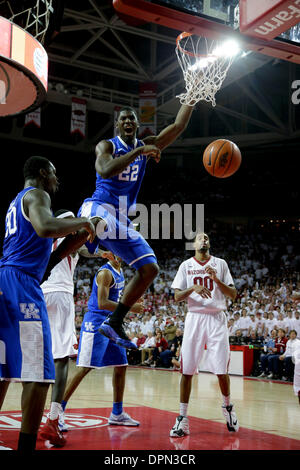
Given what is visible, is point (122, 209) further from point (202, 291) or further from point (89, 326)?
point (89, 326)

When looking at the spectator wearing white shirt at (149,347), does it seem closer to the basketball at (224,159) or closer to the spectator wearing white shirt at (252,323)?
the spectator wearing white shirt at (252,323)

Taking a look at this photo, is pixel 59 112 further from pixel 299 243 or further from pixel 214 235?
pixel 299 243

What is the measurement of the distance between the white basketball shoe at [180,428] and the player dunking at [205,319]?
0.57 feet

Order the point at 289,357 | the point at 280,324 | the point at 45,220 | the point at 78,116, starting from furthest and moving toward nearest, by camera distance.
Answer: the point at 78,116 < the point at 280,324 < the point at 289,357 < the point at 45,220

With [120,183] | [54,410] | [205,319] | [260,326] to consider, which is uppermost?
[120,183]

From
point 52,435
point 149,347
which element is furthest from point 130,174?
point 149,347

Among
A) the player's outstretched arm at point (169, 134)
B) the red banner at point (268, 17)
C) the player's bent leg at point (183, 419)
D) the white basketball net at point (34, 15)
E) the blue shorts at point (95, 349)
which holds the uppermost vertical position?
the white basketball net at point (34, 15)

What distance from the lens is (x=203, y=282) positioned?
5348 millimetres

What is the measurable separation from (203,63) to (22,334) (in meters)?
4.19

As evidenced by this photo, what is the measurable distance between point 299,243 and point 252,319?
841cm

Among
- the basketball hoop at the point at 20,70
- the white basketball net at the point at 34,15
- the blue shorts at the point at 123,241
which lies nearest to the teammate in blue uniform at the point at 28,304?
the blue shorts at the point at 123,241

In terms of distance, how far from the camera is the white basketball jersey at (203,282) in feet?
17.1

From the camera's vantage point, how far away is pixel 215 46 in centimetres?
598
